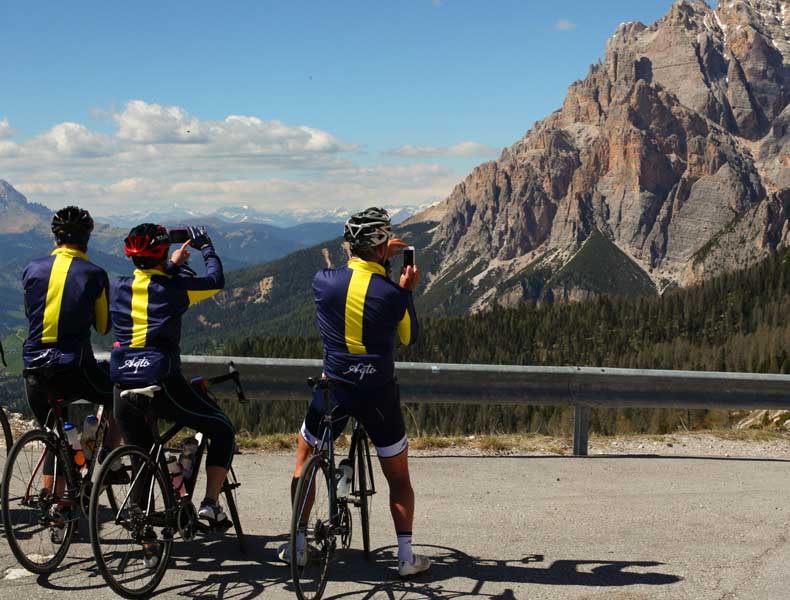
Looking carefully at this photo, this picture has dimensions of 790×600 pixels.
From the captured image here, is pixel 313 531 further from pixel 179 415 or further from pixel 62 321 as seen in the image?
pixel 62 321

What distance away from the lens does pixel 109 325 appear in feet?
20.9

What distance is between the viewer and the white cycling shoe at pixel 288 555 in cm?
527

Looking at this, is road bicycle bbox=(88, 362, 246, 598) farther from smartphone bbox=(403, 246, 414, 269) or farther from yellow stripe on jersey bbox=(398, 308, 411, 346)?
smartphone bbox=(403, 246, 414, 269)

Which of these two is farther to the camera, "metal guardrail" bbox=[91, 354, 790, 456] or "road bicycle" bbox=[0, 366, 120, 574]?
"metal guardrail" bbox=[91, 354, 790, 456]

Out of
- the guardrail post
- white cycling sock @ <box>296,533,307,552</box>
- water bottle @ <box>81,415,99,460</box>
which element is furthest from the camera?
the guardrail post

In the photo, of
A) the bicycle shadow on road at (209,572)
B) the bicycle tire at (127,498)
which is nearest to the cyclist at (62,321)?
the bicycle shadow on road at (209,572)

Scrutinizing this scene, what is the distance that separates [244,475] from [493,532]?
128 inches

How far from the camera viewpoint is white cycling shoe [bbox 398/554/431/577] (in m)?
5.90

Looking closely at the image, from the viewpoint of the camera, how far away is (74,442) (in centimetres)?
627

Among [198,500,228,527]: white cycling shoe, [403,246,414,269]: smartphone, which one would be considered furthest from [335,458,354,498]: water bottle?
[403,246,414,269]: smartphone

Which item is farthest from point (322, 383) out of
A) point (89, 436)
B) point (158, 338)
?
point (89, 436)

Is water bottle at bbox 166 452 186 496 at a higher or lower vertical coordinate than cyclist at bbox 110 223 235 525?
lower

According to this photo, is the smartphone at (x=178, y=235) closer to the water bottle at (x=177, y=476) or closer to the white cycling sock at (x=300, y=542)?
the water bottle at (x=177, y=476)

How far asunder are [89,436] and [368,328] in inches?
102
